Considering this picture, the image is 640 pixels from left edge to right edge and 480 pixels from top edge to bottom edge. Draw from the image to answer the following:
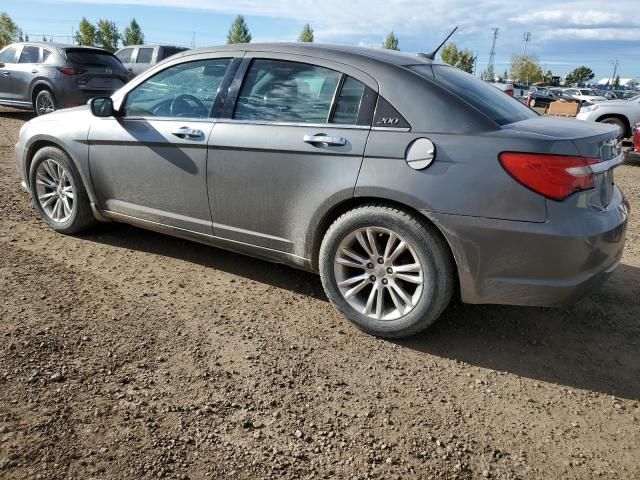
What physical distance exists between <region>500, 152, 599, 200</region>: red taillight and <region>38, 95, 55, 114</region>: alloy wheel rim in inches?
437

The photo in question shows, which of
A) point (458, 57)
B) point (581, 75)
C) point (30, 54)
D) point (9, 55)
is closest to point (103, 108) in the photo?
point (30, 54)

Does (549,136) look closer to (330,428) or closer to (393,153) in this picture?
(393,153)

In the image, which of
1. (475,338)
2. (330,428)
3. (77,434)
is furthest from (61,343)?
(475,338)

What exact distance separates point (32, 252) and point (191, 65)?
6.43 feet

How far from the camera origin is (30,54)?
38.3 ft

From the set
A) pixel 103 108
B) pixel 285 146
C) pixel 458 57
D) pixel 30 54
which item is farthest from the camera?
pixel 458 57

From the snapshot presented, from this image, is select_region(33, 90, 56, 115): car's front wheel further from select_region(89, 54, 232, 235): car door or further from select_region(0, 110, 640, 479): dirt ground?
select_region(0, 110, 640, 479): dirt ground

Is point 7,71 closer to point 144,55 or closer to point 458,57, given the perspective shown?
point 144,55

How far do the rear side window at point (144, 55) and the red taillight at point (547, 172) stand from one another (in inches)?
570

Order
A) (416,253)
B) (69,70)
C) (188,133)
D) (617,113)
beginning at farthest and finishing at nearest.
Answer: (617,113) → (69,70) → (188,133) → (416,253)

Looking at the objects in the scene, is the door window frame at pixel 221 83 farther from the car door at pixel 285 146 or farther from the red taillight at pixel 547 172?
the red taillight at pixel 547 172

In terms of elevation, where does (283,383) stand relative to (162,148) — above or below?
below

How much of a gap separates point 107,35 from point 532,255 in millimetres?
57435

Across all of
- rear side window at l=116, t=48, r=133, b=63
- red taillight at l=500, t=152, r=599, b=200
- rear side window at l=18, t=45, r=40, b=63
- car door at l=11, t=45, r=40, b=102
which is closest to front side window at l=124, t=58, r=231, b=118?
red taillight at l=500, t=152, r=599, b=200
